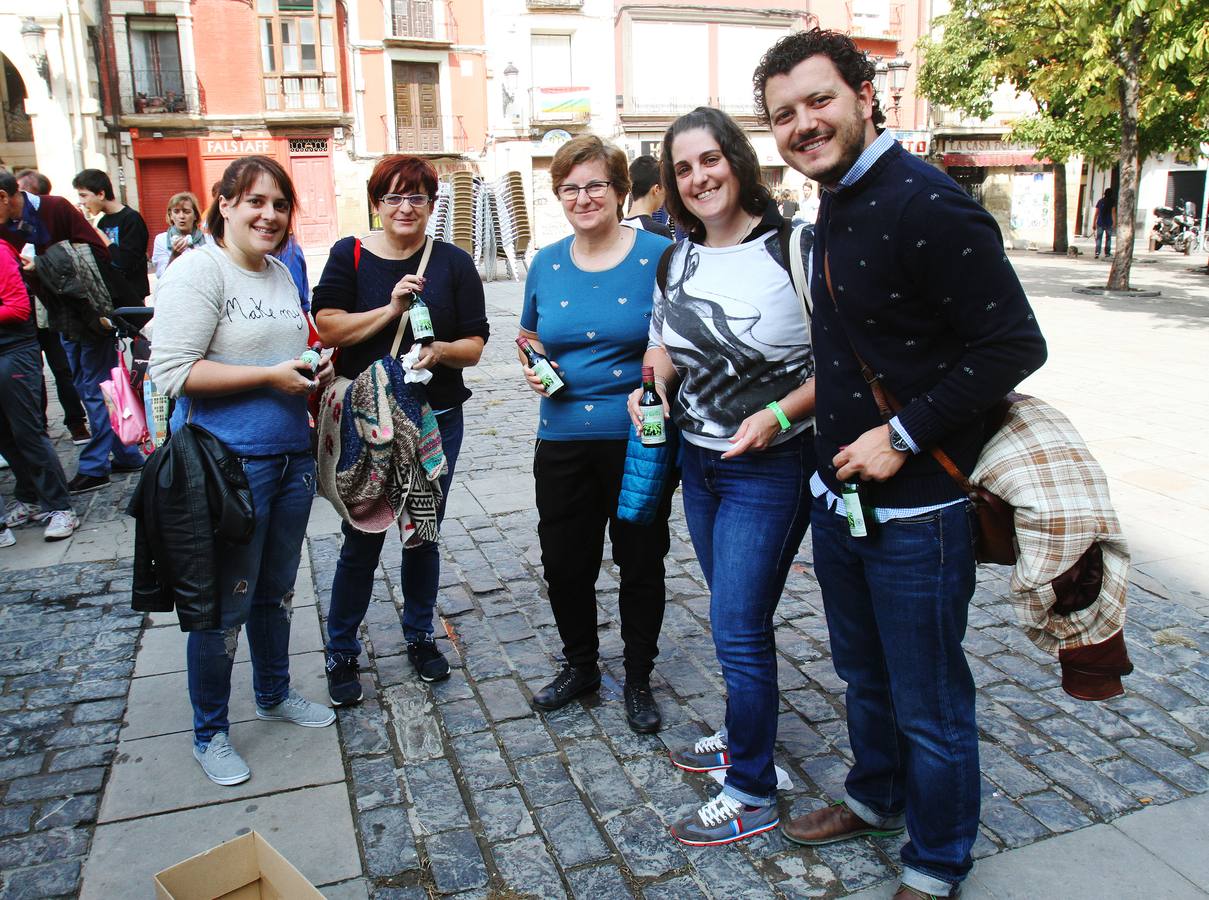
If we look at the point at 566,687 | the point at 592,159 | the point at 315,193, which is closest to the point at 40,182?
the point at 592,159

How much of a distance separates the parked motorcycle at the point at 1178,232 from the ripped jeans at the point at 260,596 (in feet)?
91.1

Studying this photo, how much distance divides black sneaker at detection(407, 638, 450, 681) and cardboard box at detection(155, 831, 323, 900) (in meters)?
1.40

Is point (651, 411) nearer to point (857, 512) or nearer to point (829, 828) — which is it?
point (857, 512)

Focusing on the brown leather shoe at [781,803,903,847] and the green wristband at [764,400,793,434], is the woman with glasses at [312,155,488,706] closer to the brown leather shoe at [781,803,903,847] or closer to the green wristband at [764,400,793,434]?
the green wristband at [764,400,793,434]

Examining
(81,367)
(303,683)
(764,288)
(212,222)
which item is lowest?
(303,683)

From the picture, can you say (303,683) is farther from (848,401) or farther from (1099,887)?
(1099,887)

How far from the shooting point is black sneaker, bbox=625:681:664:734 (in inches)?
135

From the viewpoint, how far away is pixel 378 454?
3430mm

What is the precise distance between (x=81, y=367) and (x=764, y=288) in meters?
5.86

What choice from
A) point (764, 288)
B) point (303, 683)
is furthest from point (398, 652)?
point (764, 288)

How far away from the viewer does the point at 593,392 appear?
131 inches

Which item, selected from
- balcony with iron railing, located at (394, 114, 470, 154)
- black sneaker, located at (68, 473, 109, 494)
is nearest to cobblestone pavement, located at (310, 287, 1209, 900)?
black sneaker, located at (68, 473, 109, 494)

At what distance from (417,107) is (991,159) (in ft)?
68.2

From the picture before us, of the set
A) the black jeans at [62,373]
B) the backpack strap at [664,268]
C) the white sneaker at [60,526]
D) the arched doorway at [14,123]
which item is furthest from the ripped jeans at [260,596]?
the arched doorway at [14,123]
